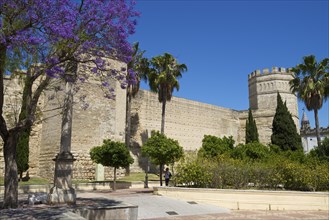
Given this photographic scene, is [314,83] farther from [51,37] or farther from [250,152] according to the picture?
[51,37]

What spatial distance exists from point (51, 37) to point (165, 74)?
1755cm

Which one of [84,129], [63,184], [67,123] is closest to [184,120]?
[84,129]

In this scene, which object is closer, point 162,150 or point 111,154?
point 162,150

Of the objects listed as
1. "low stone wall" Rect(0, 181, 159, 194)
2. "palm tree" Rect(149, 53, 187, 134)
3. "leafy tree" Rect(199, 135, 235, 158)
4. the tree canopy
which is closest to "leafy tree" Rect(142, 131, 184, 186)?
the tree canopy

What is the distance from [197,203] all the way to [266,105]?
32.0m

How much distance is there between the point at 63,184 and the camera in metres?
9.66

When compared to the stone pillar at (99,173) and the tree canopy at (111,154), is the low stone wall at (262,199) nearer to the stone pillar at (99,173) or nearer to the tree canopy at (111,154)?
the tree canopy at (111,154)

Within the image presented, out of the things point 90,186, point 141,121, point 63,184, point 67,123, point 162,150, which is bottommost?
point 90,186

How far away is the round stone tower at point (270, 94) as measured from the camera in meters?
41.6

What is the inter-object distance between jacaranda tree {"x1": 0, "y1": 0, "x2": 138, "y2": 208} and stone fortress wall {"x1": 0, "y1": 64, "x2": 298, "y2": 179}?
6.55ft

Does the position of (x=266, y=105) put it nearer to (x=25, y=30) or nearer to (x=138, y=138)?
(x=138, y=138)

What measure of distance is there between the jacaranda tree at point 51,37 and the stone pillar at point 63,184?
134 cm

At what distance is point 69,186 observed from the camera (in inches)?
382

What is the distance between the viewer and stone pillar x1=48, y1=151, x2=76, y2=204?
9330 millimetres
